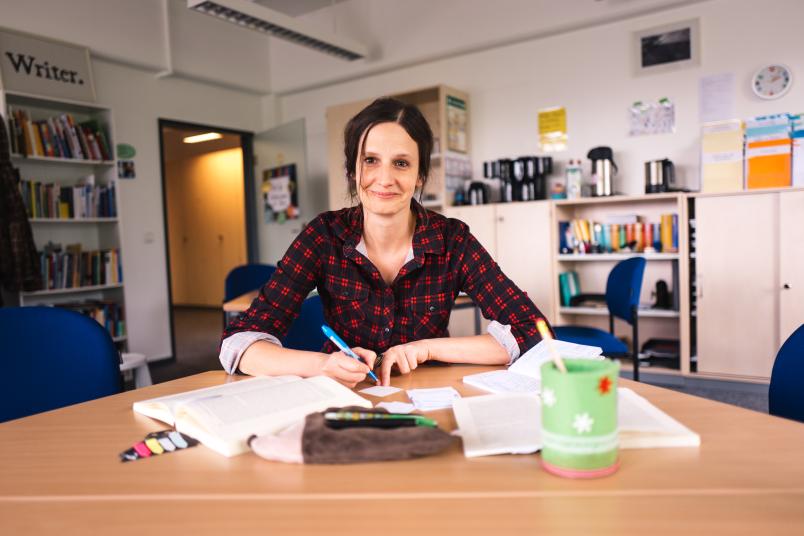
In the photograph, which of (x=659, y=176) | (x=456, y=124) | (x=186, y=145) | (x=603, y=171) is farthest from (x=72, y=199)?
(x=186, y=145)

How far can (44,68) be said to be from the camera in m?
4.24

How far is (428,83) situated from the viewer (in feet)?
17.0

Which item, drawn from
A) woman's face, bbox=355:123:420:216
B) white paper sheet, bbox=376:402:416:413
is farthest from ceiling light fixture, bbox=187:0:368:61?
white paper sheet, bbox=376:402:416:413

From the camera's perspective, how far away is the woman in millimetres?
1521

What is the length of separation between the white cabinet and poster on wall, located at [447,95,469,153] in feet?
6.30

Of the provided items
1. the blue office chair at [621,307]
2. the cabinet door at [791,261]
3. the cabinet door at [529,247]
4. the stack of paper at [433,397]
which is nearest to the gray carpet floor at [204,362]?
the cabinet door at [791,261]

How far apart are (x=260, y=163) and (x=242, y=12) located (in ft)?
7.50

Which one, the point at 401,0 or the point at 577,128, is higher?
the point at 401,0

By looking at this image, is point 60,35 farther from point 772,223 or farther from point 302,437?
point 772,223

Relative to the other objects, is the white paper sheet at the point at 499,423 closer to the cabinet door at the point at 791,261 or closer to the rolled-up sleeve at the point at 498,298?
the rolled-up sleeve at the point at 498,298

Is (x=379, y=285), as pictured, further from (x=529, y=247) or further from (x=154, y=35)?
(x=154, y=35)

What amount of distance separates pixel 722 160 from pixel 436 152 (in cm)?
215

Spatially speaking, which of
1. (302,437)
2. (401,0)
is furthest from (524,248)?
(302,437)

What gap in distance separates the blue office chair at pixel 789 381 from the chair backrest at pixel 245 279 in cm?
294
